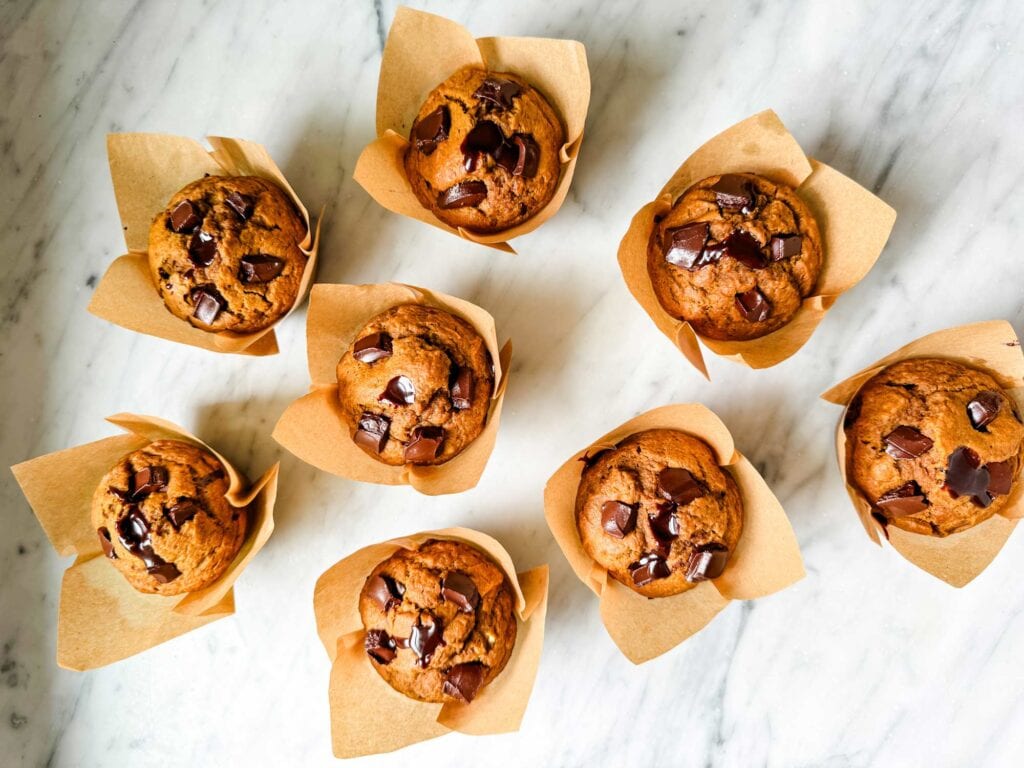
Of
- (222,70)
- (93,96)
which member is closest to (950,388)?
(222,70)

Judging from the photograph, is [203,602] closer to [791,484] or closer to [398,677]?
[398,677]

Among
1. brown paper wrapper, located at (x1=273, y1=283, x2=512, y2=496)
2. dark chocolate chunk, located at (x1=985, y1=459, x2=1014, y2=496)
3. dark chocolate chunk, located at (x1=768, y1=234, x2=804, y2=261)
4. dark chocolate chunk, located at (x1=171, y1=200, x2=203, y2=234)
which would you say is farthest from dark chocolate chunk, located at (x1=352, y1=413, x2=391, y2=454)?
dark chocolate chunk, located at (x1=985, y1=459, x2=1014, y2=496)

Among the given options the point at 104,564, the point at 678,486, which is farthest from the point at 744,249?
the point at 104,564

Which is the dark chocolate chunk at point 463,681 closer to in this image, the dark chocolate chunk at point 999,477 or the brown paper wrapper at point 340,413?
the brown paper wrapper at point 340,413

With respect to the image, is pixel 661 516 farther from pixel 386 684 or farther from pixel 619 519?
pixel 386 684

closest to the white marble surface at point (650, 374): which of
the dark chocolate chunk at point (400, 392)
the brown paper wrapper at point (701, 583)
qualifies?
the brown paper wrapper at point (701, 583)

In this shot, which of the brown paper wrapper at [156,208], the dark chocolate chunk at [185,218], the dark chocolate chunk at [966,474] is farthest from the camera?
the brown paper wrapper at [156,208]
